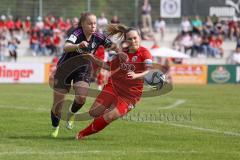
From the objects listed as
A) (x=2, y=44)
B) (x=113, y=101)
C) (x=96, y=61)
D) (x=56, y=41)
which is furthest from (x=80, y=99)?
(x=56, y=41)

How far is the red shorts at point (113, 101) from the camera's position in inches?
430

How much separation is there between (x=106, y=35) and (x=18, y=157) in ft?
10.4

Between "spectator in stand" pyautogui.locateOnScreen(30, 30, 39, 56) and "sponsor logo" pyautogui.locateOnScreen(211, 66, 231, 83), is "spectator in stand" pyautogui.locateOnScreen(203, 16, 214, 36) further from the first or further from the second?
"spectator in stand" pyautogui.locateOnScreen(30, 30, 39, 56)

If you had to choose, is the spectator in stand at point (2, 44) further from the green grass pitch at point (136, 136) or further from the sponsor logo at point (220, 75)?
the green grass pitch at point (136, 136)

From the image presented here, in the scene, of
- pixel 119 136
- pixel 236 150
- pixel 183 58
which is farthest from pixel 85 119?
pixel 183 58

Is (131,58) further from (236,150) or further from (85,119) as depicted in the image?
(85,119)

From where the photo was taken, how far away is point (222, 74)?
122ft

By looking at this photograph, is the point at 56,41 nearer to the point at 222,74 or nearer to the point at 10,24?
the point at 10,24

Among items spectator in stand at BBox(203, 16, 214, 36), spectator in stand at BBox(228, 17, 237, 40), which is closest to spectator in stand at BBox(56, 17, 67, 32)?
spectator in stand at BBox(203, 16, 214, 36)

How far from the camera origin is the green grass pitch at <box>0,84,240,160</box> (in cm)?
975

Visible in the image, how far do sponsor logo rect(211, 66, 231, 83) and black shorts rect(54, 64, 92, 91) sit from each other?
2573 centimetres

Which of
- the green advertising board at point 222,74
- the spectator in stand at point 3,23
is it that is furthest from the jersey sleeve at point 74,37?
the spectator in stand at point 3,23

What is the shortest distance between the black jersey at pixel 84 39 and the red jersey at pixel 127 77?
2.21 feet

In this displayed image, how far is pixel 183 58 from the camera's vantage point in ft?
133
